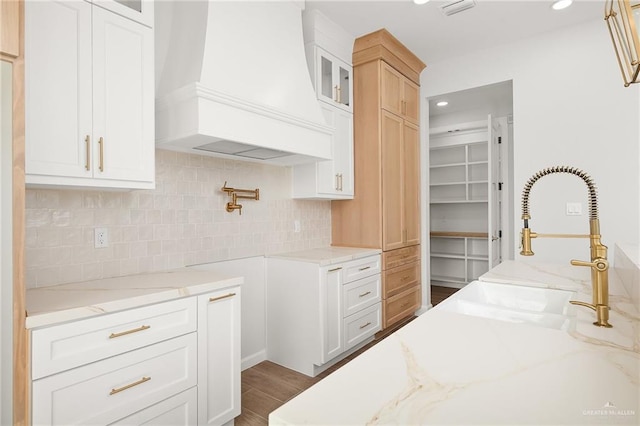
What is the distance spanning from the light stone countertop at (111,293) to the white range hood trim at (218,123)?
0.80 metres

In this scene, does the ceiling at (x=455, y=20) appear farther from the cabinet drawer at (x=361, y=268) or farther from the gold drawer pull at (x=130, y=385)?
the gold drawer pull at (x=130, y=385)

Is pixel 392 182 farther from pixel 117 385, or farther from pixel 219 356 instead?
pixel 117 385

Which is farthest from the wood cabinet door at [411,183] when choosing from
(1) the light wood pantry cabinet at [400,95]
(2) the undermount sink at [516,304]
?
(2) the undermount sink at [516,304]

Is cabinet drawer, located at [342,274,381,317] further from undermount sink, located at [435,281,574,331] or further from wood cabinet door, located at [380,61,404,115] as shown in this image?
wood cabinet door, located at [380,61,404,115]

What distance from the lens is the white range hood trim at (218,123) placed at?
1973mm

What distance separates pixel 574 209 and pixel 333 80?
2.49 m

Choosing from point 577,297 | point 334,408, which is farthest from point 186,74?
point 577,297

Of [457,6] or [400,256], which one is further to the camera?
[400,256]

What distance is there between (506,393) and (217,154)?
7.52 ft

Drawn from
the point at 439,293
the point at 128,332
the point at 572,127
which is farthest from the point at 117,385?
the point at 439,293

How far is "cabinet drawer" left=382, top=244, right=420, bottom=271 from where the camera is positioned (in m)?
3.48

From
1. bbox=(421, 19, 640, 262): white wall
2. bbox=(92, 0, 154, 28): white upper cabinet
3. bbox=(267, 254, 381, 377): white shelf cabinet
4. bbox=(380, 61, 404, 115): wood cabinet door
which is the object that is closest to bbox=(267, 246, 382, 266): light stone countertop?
bbox=(267, 254, 381, 377): white shelf cabinet

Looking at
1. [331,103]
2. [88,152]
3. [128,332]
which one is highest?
[331,103]

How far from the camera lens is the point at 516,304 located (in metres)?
1.70
